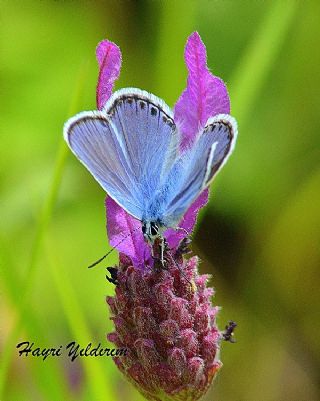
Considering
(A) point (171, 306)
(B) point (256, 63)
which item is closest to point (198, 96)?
(A) point (171, 306)

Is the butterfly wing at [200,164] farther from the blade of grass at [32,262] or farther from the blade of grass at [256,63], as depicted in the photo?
the blade of grass at [256,63]

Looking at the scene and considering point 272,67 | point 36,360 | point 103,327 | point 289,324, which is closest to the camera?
point 36,360

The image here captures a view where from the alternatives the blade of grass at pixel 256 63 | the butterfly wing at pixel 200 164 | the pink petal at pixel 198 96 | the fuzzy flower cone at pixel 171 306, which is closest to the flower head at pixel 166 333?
the fuzzy flower cone at pixel 171 306

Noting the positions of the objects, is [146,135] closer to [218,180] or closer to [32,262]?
[32,262]

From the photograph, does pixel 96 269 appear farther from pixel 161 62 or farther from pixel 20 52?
pixel 20 52

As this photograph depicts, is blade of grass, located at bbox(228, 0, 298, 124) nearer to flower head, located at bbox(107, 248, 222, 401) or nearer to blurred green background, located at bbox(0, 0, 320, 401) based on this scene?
blurred green background, located at bbox(0, 0, 320, 401)

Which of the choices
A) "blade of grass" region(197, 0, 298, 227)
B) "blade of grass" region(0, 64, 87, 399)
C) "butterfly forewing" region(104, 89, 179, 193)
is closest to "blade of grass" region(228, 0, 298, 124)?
"blade of grass" region(197, 0, 298, 227)

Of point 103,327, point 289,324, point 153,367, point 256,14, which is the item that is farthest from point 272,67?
point 153,367
